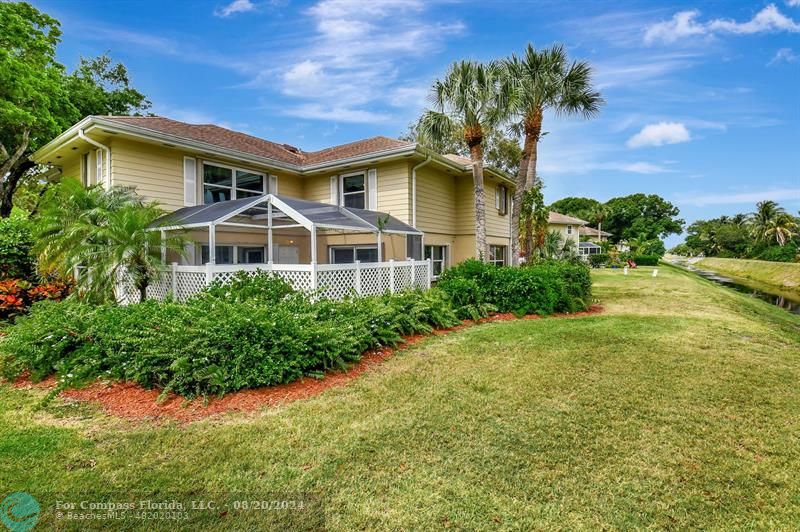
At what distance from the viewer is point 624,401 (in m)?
4.46

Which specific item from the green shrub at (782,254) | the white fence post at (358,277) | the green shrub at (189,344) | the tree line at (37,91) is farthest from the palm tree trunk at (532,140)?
the green shrub at (782,254)

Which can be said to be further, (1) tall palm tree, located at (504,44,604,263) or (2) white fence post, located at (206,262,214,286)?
(1) tall palm tree, located at (504,44,604,263)

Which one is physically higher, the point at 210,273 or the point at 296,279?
the point at 210,273

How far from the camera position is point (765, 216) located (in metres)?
54.0

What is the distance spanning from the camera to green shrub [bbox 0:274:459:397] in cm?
476

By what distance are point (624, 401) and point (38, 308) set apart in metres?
9.78

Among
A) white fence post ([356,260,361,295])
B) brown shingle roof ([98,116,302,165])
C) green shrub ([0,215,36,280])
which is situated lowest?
white fence post ([356,260,361,295])

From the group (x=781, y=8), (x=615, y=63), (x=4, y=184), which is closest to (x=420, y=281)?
(x=615, y=63)

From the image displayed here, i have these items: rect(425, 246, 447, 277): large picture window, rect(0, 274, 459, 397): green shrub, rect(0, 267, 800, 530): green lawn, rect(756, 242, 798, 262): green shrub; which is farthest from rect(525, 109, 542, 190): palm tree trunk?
rect(756, 242, 798, 262): green shrub

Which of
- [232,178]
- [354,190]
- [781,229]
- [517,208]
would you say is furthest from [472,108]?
[781,229]

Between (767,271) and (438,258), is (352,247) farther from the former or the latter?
(767,271)

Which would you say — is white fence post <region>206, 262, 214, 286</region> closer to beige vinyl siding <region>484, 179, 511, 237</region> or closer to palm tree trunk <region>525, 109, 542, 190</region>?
beige vinyl siding <region>484, 179, 511, 237</region>

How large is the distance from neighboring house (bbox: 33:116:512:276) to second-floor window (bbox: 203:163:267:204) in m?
0.03

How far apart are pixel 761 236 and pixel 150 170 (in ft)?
236
